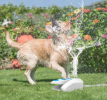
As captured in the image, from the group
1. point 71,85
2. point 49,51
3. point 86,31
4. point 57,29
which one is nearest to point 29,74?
point 49,51

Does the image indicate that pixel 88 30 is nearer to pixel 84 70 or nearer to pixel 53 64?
pixel 84 70

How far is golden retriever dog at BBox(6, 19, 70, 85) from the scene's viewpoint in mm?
4652

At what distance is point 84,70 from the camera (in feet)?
23.1

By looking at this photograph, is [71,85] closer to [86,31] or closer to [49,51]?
[49,51]

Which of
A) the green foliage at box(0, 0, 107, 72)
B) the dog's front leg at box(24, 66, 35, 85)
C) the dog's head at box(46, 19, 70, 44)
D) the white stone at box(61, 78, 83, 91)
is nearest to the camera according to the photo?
the white stone at box(61, 78, 83, 91)

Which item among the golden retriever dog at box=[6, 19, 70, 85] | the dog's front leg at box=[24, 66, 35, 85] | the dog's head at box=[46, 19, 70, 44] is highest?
the dog's head at box=[46, 19, 70, 44]

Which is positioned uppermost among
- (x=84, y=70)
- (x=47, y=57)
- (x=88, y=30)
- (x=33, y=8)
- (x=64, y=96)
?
(x=33, y=8)

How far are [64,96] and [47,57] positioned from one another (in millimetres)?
1660

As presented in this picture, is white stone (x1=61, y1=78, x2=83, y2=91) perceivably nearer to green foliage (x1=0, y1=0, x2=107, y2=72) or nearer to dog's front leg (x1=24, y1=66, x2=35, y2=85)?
dog's front leg (x1=24, y1=66, x2=35, y2=85)

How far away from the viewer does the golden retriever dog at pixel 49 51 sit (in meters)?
4.65

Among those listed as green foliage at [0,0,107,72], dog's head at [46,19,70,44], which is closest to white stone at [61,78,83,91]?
dog's head at [46,19,70,44]

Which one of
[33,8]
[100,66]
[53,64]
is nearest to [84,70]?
[100,66]

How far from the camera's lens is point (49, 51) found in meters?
4.85

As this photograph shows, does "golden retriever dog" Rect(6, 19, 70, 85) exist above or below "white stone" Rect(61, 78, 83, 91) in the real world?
above
